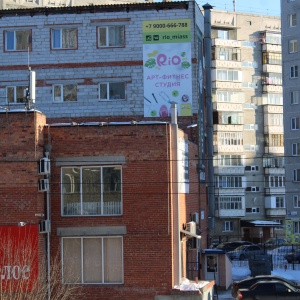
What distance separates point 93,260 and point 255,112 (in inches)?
2732

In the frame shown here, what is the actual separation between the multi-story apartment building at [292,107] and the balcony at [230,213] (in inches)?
439

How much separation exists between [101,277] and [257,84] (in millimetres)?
70381

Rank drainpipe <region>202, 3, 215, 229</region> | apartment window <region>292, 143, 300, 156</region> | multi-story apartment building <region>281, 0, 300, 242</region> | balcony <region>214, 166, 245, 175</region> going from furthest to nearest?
balcony <region>214, 166, 245, 175</region> → multi-story apartment building <region>281, 0, 300, 242</region> → apartment window <region>292, 143, 300, 156</region> → drainpipe <region>202, 3, 215, 229</region>

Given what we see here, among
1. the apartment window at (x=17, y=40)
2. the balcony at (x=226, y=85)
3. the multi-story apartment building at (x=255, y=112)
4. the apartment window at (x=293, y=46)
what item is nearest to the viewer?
the apartment window at (x=17, y=40)

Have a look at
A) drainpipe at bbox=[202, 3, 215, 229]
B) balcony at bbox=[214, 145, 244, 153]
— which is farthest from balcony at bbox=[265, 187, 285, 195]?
drainpipe at bbox=[202, 3, 215, 229]

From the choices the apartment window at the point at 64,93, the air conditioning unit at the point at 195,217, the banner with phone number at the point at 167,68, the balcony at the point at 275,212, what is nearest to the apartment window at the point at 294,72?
the balcony at the point at 275,212

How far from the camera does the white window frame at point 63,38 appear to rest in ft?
149

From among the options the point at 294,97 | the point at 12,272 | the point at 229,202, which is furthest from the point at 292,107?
the point at 12,272

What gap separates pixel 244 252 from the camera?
221 ft

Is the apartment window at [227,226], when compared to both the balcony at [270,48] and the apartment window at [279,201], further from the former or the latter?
the balcony at [270,48]

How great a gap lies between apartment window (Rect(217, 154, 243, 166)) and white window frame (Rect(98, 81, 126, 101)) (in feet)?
150

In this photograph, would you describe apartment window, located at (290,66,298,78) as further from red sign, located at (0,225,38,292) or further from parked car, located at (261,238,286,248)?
red sign, located at (0,225,38,292)

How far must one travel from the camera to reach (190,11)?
4459 centimetres

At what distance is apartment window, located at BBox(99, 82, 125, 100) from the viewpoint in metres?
45.1
